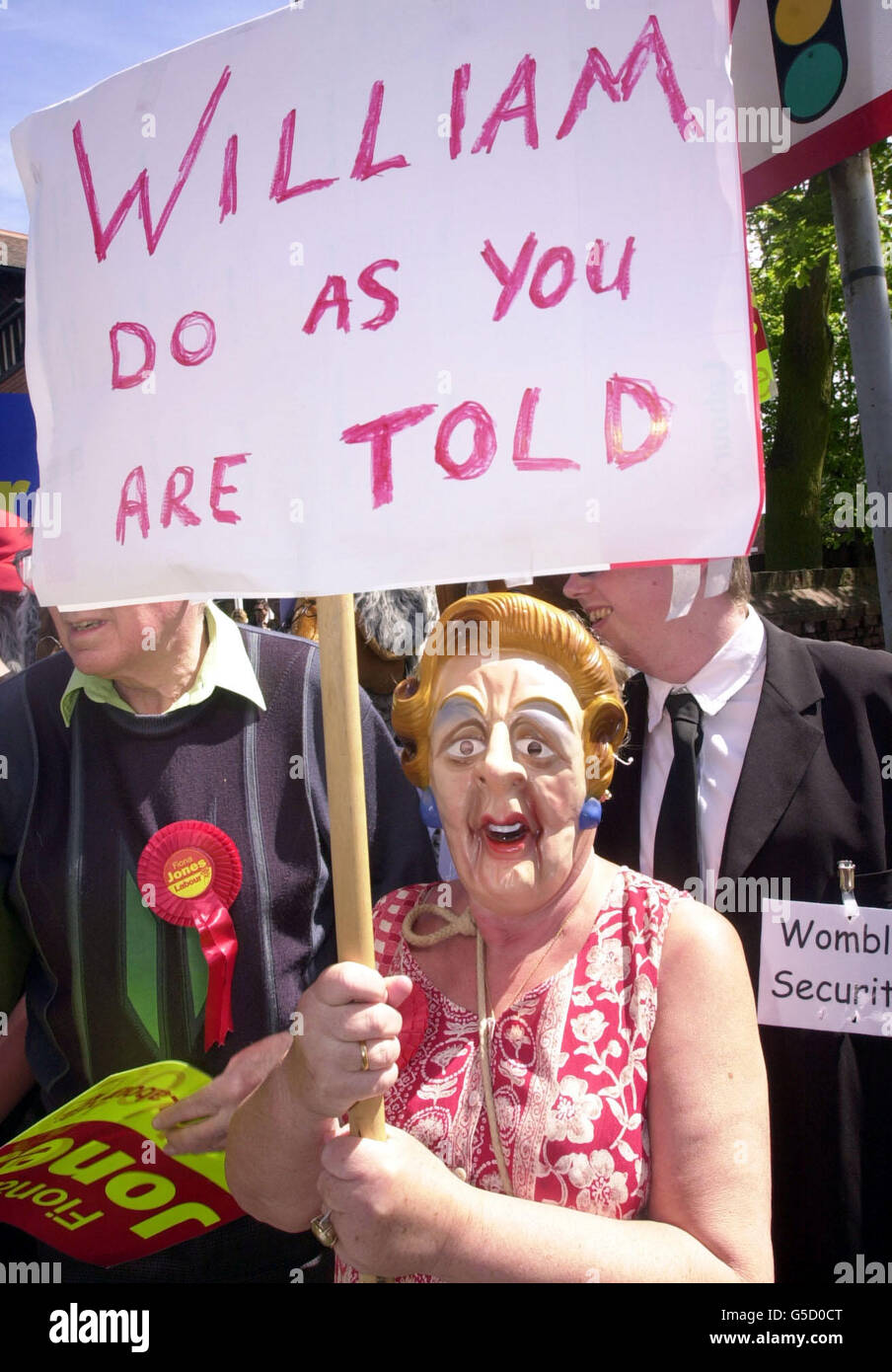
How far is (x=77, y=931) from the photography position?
6.07 feet

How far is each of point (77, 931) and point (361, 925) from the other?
723 millimetres

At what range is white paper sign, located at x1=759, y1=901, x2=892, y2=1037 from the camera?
1.81 metres

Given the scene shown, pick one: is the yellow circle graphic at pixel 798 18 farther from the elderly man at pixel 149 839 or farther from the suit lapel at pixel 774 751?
the elderly man at pixel 149 839

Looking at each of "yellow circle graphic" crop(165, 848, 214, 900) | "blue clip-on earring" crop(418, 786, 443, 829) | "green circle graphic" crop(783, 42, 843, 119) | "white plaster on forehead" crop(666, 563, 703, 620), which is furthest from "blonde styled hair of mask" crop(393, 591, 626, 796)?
"green circle graphic" crop(783, 42, 843, 119)

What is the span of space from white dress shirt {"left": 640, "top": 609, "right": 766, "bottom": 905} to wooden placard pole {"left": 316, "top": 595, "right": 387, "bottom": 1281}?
0.74 m

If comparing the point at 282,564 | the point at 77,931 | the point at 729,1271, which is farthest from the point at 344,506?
the point at 729,1271

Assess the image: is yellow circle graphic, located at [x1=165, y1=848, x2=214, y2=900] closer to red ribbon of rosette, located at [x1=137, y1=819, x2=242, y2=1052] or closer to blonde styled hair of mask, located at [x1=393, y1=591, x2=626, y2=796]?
red ribbon of rosette, located at [x1=137, y1=819, x2=242, y2=1052]

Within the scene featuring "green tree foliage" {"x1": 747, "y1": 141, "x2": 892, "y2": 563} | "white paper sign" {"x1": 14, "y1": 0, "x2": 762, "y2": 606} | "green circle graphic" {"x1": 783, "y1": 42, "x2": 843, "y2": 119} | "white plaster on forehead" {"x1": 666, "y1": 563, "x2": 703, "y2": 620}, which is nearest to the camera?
"white paper sign" {"x1": 14, "y1": 0, "x2": 762, "y2": 606}

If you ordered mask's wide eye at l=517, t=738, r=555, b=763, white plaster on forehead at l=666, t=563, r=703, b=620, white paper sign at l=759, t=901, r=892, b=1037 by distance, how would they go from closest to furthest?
mask's wide eye at l=517, t=738, r=555, b=763 < white paper sign at l=759, t=901, r=892, b=1037 < white plaster on forehead at l=666, t=563, r=703, b=620

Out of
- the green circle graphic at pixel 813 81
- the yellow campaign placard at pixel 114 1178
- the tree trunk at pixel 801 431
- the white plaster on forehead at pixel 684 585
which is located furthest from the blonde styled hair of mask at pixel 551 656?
the tree trunk at pixel 801 431

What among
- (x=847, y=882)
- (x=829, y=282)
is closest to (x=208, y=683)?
(x=847, y=882)

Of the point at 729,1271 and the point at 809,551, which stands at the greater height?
the point at 809,551
